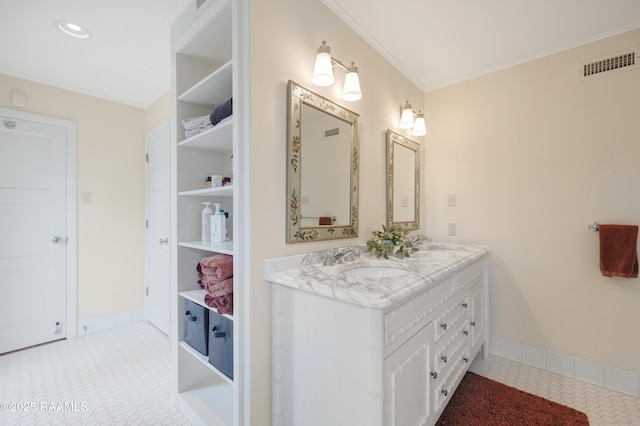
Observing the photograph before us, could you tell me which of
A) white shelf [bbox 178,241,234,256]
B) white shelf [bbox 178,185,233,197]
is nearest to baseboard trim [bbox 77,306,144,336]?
white shelf [bbox 178,241,234,256]

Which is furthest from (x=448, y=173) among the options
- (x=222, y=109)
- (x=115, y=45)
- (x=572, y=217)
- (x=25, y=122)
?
(x=25, y=122)

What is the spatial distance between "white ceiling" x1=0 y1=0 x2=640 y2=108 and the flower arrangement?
1.36m

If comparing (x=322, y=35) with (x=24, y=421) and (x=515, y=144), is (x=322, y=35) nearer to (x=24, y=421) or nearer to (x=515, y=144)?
(x=515, y=144)

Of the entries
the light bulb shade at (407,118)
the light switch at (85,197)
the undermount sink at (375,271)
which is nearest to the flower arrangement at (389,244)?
the undermount sink at (375,271)

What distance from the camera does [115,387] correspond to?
1.90 m

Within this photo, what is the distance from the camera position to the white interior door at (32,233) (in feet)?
7.77

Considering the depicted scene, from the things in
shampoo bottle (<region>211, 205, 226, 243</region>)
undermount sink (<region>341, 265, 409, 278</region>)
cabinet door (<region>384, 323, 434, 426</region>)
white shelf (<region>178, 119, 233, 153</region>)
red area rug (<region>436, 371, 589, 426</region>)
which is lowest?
red area rug (<region>436, 371, 589, 426</region>)

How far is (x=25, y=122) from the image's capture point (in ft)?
8.07

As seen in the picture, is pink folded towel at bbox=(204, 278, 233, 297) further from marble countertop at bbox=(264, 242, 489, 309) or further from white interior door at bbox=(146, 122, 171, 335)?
white interior door at bbox=(146, 122, 171, 335)

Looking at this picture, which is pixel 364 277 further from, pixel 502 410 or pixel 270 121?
pixel 502 410

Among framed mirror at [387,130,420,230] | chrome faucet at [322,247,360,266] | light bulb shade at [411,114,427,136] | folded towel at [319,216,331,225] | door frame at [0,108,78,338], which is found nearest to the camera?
chrome faucet at [322,247,360,266]

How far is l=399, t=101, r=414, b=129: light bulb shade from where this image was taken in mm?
2195

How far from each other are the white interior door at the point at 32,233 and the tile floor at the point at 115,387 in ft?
0.79

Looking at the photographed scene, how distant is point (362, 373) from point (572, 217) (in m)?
2.02
